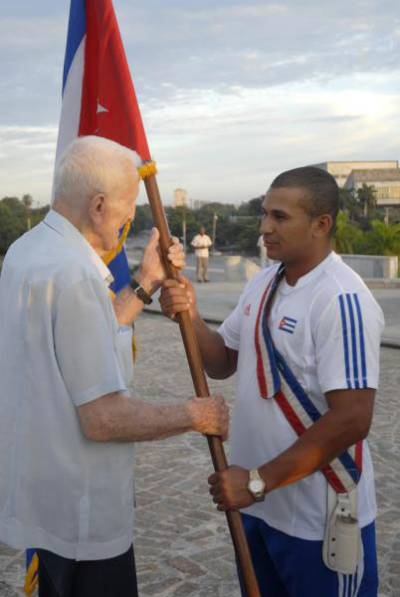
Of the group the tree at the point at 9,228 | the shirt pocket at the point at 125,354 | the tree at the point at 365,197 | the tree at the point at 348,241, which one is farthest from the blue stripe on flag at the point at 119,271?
the tree at the point at 365,197

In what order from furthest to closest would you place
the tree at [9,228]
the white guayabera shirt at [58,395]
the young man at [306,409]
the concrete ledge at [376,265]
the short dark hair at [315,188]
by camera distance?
the tree at [9,228] < the concrete ledge at [376,265] < the short dark hair at [315,188] < the young man at [306,409] < the white guayabera shirt at [58,395]

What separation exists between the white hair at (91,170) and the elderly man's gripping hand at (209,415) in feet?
2.30

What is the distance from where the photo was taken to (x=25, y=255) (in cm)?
211

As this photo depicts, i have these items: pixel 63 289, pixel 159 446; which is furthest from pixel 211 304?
pixel 63 289

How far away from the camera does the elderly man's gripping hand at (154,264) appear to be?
2752 millimetres

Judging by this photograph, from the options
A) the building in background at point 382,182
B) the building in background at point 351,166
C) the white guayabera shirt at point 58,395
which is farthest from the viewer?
the building in background at point 351,166

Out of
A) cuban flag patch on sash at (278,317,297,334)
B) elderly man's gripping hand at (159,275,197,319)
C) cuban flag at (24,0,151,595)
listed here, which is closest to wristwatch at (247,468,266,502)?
cuban flag patch on sash at (278,317,297,334)

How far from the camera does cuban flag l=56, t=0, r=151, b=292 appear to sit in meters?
3.18

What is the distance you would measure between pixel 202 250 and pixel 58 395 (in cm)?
2173

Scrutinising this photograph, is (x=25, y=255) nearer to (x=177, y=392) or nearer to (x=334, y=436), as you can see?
(x=334, y=436)

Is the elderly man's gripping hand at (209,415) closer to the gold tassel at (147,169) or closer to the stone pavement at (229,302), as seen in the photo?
the gold tassel at (147,169)

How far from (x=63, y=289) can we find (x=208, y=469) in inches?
169

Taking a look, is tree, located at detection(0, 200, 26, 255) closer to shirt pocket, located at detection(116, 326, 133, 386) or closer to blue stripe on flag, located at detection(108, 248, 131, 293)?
blue stripe on flag, located at detection(108, 248, 131, 293)

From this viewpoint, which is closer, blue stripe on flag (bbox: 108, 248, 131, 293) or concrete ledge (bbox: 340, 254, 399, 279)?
blue stripe on flag (bbox: 108, 248, 131, 293)
